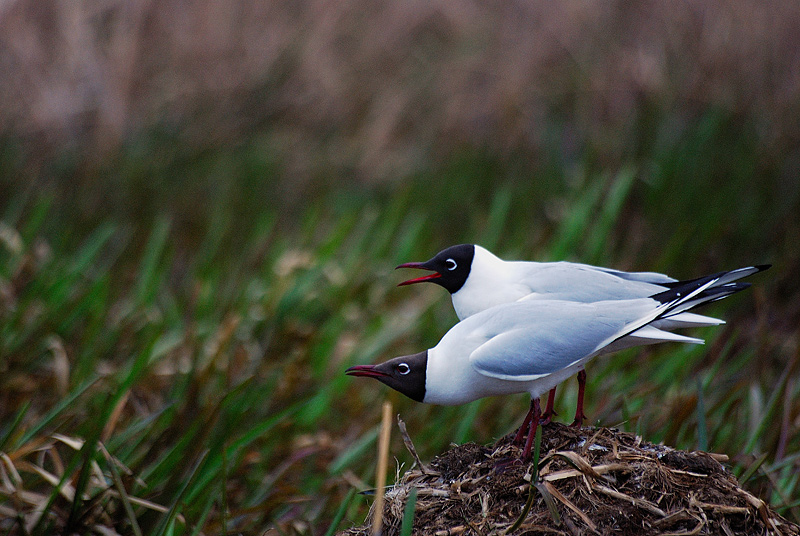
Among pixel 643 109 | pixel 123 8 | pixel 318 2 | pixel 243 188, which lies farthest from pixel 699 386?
pixel 318 2

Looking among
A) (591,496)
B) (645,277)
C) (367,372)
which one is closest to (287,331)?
(367,372)

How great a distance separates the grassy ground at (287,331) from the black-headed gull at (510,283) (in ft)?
2.14

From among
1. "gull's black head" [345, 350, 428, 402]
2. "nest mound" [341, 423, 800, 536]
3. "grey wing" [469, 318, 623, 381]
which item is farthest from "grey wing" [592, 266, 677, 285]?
"gull's black head" [345, 350, 428, 402]

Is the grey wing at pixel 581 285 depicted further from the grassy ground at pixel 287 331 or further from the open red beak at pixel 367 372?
the grassy ground at pixel 287 331

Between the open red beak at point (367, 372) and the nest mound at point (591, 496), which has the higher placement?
the open red beak at point (367, 372)

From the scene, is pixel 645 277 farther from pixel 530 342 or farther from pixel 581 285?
pixel 530 342

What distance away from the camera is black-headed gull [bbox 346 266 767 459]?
164cm

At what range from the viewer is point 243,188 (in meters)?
6.40

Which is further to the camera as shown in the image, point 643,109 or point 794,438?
point 643,109

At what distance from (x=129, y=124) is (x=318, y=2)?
2.44 meters

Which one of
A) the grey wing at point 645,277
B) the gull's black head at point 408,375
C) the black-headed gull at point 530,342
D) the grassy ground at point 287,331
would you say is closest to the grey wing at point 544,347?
the black-headed gull at point 530,342

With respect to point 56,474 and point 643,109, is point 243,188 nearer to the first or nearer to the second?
point 643,109

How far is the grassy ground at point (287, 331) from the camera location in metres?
2.56

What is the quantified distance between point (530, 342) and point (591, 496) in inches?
12.9
